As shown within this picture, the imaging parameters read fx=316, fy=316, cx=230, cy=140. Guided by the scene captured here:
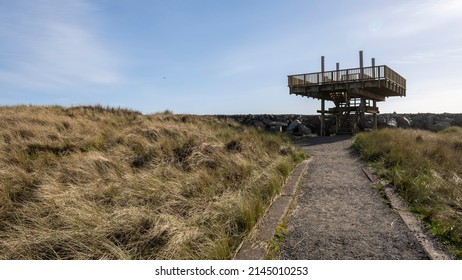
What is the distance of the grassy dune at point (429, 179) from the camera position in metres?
3.98

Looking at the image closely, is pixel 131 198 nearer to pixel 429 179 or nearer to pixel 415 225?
pixel 415 225

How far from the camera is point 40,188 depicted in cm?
503

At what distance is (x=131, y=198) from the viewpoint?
4.76m

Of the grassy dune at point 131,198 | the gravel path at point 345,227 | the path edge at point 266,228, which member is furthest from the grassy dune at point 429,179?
the grassy dune at point 131,198

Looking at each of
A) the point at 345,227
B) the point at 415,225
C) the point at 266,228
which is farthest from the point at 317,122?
the point at 266,228

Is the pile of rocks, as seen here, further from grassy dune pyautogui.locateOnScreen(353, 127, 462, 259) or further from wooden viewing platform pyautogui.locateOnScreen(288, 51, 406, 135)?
grassy dune pyautogui.locateOnScreen(353, 127, 462, 259)

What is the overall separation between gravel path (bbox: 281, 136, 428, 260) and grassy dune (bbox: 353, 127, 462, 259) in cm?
42

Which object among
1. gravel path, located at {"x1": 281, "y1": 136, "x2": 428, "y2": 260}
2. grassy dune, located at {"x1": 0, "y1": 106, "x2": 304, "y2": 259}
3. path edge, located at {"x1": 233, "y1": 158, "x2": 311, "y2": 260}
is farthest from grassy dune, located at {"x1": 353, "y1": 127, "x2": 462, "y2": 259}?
grassy dune, located at {"x1": 0, "y1": 106, "x2": 304, "y2": 259}

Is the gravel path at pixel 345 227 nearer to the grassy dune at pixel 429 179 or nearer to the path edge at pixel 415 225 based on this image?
A: the path edge at pixel 415 225

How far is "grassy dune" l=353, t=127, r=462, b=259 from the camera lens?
398cm

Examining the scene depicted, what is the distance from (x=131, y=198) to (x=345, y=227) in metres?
3.05
